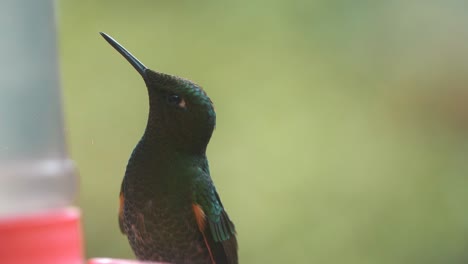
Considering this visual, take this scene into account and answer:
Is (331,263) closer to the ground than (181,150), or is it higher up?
closer to the ground

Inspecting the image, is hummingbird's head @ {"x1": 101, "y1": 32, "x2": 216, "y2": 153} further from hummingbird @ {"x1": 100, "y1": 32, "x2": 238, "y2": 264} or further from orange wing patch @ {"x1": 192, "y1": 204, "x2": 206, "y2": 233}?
orange wing patch @ {"x1": 192, "y1": 204, "x2": 206, "y2": 233}

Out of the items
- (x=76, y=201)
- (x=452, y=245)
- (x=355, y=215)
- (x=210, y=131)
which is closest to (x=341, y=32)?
(x=355, y=215)

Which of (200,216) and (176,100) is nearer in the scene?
(176,100)

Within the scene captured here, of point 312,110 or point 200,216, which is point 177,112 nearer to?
point 200,216

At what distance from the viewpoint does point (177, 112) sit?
170 centimetres

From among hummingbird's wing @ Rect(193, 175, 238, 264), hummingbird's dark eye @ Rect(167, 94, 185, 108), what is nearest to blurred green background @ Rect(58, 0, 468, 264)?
hummingbird's wing @ Rect(193, 175, 238, 264)

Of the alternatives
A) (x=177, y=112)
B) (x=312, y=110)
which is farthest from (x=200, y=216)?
(x=312, y=110)

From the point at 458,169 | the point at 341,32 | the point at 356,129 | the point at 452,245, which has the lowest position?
the point at 452,245

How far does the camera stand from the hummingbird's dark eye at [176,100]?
166cm

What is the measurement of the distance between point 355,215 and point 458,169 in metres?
0.55

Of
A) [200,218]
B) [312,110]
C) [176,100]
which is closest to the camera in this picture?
[176,100]

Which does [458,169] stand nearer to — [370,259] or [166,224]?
[370,259]

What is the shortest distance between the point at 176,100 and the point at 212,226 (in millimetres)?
299

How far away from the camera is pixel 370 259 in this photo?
3.54 metres
